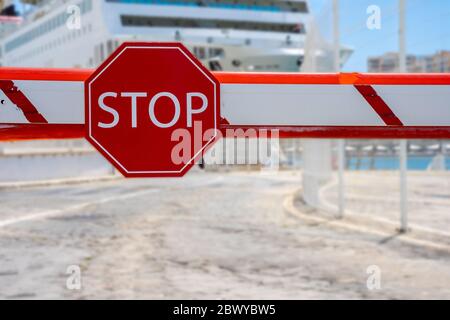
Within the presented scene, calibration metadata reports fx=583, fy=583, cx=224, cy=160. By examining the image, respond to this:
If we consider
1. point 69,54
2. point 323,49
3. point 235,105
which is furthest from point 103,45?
point 235,105

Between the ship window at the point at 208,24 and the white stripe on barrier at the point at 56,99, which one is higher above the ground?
the ship window at the point at 208,24

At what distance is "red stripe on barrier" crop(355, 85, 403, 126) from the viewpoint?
7.63 ft

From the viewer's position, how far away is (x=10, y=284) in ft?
14.4

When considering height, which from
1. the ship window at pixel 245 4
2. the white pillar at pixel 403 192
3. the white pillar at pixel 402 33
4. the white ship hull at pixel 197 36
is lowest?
the white pillar at pixel 403 192

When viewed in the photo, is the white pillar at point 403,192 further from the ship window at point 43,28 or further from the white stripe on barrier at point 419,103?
the ship window at point 43,28

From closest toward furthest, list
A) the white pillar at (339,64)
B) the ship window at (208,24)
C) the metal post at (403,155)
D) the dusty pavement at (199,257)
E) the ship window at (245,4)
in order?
1. the dusty pavement at (199,257)
2. the metal post at (403,155)
3. the white pillar at (339,64)
4. the ship window at (208,24)
5. the ship window at (245,4)

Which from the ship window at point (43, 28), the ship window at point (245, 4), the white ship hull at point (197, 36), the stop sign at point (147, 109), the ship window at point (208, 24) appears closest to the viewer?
the stop sign at point (147, 109)

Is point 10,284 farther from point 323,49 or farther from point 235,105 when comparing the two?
point 323,49

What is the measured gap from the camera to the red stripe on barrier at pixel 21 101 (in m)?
2.25

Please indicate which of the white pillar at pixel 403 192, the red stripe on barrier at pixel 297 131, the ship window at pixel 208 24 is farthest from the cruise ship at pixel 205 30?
the red stripe on barrier at pixel 297 131

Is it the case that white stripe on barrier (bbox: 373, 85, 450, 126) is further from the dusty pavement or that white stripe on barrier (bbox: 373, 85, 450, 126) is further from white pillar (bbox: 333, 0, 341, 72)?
white pillar (bbox: 333, 0, 341, 72)

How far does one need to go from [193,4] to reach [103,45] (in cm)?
583

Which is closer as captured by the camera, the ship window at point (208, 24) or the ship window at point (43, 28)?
the ship window at point (208, 24)

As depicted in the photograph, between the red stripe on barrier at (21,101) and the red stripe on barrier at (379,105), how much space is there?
1261 millimetres
